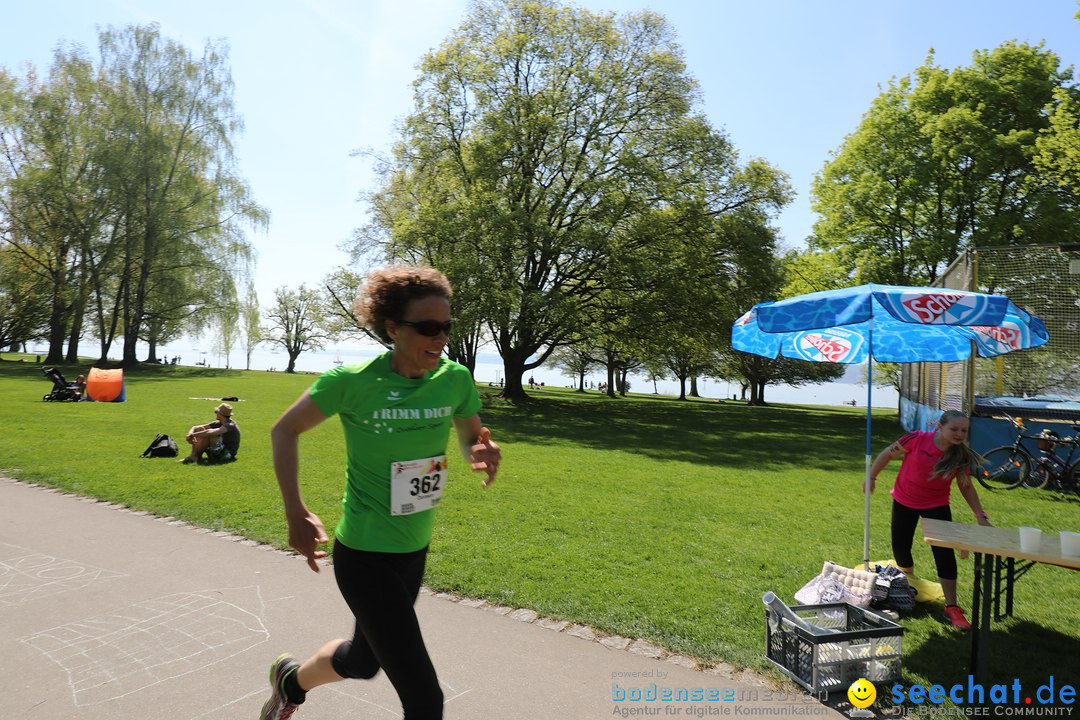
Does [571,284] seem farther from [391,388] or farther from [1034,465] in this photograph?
[391,388]

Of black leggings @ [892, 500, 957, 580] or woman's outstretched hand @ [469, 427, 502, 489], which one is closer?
woman's outstretched hand @ [469, 427, 502, 489]

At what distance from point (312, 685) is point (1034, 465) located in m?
13.2

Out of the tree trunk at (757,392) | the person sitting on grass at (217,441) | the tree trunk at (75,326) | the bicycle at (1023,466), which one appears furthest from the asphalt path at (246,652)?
the tree trunk at (757,392)

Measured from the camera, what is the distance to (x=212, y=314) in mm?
39594

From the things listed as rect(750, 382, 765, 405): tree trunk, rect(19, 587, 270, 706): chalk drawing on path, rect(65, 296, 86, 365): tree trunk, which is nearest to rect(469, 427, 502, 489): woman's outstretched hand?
rect(19, 587, 270, 706): chalk drawing on path

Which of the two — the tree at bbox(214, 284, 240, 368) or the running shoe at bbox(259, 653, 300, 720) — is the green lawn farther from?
the tree at bbox(214, 284, 240, 368)

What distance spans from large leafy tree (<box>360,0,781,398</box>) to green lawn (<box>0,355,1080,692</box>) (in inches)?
399

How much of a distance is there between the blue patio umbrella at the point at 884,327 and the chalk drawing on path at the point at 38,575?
19.9ft

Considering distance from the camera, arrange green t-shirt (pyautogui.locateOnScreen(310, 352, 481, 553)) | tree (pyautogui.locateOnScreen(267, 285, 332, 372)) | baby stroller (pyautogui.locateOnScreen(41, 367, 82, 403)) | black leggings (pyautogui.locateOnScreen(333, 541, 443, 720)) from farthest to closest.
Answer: tree (pyautogui.locateOnScreen(267, 285, 332, 372)) < baby stroller (pyautogui.locateOnScreen(41, 367, 82, 403)) < green t-shirt (pyautogui.locateOnScreen(310, 352, 481, 553)) < black leggings (pyautogui.locateOnScreen(333, 541, 443, 720))

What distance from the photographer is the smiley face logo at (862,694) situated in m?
3.67

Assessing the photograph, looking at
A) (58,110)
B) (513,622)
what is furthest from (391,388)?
(58,110)

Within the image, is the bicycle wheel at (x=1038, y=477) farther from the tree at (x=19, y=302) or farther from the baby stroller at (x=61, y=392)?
the tree at (x=19, y=302)

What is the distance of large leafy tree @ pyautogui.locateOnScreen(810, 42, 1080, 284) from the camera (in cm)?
2416

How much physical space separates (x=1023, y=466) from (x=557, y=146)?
20260mm
